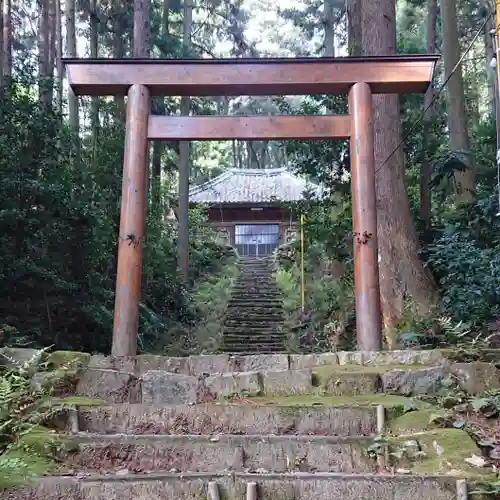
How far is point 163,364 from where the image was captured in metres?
5.20

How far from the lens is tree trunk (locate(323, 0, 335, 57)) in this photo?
1870cm

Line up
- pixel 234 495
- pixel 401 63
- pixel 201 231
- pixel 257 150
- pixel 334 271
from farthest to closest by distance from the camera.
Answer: pixel 257 150, pixel 201 231, pixel 334 271, pixel 401 63, pixel 234 495

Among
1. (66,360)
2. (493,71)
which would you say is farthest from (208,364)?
(493,71)

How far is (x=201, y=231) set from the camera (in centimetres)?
2214

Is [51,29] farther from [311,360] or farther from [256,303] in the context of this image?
[311,360]

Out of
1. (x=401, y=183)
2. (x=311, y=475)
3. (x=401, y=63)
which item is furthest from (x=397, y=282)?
(x=311, y=475)

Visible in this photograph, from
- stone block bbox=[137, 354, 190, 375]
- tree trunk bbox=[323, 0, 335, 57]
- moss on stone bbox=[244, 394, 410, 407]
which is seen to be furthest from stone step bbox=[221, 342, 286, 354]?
tree trunk bbox=[323, 0, 335, 57]

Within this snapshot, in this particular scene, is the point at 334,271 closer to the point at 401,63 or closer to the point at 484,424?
the point at 401,63

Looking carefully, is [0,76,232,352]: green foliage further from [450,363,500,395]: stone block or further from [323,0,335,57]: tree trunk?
[323,0,335,57]: tree trunk

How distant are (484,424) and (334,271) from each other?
925cm

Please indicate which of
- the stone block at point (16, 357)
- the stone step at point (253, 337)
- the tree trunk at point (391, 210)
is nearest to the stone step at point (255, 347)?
the stone step at point (253, 337)

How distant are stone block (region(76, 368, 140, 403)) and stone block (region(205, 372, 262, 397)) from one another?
0.55 m

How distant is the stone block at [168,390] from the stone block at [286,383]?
0.53m

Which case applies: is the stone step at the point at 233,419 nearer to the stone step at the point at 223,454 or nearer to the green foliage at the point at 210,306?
the stone step at the point at 223,454
